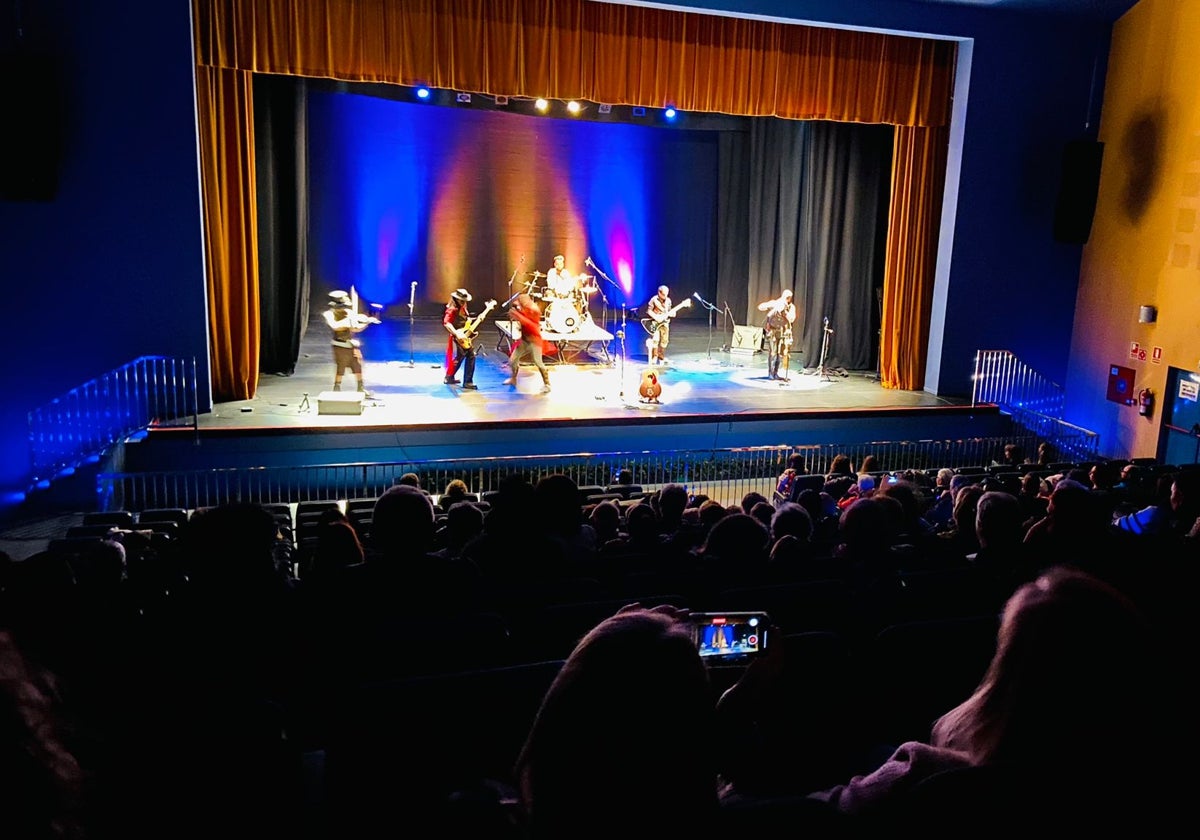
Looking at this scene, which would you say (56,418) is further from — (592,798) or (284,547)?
(592,798)

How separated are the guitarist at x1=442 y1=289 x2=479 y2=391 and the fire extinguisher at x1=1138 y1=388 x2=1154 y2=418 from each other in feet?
27.8

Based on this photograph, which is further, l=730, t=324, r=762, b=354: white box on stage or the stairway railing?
l=730, t=324, r=762, b=354: white box on stage

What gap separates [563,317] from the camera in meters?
14.2

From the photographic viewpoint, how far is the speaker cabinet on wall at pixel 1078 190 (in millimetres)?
12633

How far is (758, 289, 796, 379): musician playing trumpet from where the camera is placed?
529 inches

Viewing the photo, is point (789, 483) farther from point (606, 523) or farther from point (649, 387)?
point (649, 387)

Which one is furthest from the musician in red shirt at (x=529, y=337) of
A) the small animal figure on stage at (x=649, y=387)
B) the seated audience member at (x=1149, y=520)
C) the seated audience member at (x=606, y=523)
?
the seated audience member at (x=1149, y=520)

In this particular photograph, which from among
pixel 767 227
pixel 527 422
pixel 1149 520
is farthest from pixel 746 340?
pixel 1149 520

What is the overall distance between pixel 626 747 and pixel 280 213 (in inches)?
521

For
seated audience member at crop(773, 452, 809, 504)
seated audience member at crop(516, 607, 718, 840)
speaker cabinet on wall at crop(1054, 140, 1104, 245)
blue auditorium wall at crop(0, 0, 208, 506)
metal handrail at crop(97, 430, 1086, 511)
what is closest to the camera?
seated audience member at crop(516, 607, 718, 840)

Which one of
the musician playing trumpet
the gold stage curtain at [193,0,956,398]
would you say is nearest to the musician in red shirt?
the gold stage curtain at [193,0,956,398]

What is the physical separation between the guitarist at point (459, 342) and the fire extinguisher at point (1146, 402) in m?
8.47

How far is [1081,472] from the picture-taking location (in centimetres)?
761

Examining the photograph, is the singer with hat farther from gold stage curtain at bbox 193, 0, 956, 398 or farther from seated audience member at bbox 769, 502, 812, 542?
seated audience member at bbox 769, 502, 812, 542
